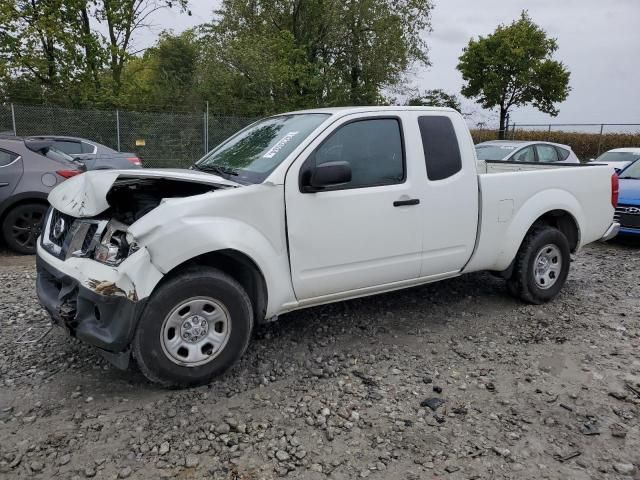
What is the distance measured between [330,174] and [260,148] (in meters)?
0.84

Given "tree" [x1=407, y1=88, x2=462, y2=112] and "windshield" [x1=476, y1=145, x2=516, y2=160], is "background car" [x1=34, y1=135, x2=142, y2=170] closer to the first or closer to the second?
"windshield" [x1=476, y1=145, x2=516, y2=160]

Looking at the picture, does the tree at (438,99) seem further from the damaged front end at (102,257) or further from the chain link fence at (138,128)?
the damaged front end at (102,257)

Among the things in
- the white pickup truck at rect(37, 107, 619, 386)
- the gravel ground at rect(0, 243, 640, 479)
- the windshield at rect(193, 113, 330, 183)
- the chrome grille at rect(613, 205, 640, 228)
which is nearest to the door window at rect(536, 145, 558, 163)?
the chrome grille at rect(613, 205, 640, 228)

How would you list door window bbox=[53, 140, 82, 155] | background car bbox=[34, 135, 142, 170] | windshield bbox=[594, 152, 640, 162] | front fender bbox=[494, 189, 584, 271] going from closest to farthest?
front fender bbox=[494, 189, 584, 271] < background car bbox=[34, 135, 142, 170] < door window bbox=[53, 140, 82, 155] < windshield bbox=[594, 152, 640, 162]

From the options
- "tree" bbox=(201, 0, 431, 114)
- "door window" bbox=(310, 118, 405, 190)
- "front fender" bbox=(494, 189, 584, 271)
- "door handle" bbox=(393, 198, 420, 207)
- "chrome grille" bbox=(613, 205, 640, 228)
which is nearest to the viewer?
"door window" bbox=(310, 118, 405, 190)

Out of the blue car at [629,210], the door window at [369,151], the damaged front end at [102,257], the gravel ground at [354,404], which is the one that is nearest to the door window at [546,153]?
the blue car at [629,210]

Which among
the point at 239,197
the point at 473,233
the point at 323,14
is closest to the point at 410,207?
the point at 473,233

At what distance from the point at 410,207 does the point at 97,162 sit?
8.04 metres

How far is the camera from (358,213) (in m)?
3.87

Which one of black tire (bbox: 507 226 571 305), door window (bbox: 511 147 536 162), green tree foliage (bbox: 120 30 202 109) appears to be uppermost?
green tree foliage (bbox: 120 30 202 109)

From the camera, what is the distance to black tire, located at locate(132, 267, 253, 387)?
3.16 metres

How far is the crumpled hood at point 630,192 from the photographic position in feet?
26.3

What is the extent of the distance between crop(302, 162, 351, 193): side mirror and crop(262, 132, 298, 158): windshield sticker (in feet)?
1.35

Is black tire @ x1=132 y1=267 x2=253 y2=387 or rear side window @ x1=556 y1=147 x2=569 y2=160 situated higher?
rear side window @ x1=556 y1=147 x2=569 y2=160
